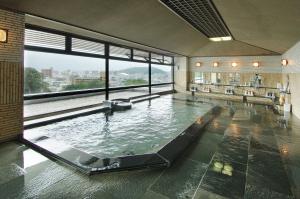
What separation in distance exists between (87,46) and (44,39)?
1592mm

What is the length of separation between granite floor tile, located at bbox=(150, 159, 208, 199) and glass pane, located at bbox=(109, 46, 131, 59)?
20.5 feet

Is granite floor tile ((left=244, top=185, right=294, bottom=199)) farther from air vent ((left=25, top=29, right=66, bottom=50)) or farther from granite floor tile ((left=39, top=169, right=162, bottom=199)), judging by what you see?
air vent ((left=25, top=29, right=66, bottom=50))

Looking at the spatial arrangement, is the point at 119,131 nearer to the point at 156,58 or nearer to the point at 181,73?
the point at 156,58

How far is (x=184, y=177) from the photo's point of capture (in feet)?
9.01

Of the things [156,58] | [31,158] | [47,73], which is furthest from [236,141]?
[156,58]

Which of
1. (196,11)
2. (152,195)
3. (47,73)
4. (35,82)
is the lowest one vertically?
(152,195)

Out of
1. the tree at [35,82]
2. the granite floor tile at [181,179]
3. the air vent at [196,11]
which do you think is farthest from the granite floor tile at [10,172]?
the tree at [35,82]

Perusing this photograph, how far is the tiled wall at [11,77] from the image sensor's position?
3.85 meters

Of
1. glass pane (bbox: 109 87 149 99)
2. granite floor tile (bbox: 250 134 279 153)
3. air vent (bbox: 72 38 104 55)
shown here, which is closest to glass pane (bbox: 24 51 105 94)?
air vent (bbox: 72 38 104 55)

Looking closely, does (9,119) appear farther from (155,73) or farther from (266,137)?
(155,73)

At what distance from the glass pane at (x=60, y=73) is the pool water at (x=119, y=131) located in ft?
8.68

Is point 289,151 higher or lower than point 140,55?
lower

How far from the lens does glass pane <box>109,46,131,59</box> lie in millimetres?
8341

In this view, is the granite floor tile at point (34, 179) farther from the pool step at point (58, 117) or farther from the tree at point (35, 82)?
the tree at point (35, 82)
